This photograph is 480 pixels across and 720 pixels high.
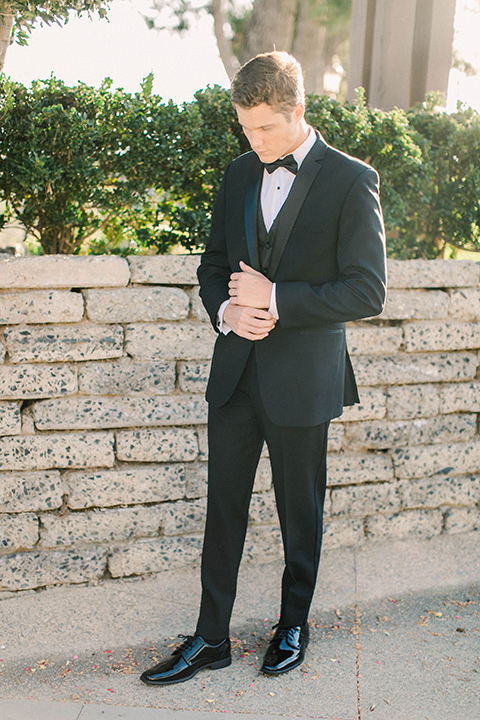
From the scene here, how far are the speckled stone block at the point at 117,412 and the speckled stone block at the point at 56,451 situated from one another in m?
0.06

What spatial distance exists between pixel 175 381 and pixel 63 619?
1290 mm

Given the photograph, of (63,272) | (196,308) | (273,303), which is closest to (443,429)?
(196,308)

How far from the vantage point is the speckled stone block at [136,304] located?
3439 mm

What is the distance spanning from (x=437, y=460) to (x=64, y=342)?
7.36 ft

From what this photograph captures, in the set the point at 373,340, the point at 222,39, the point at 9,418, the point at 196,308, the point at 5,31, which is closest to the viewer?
the point at 5,31

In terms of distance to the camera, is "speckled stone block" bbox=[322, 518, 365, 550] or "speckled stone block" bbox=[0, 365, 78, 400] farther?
"speckled stone block" bbox=[322, 518, 365, 550]

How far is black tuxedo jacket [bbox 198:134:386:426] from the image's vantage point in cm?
247

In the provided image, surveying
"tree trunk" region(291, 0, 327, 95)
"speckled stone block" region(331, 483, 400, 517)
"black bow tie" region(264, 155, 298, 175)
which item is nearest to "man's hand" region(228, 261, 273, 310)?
"black bow tie" region(264, 155, 298, 175)

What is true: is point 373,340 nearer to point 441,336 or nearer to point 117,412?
point 441,336

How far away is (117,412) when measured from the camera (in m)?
3.47

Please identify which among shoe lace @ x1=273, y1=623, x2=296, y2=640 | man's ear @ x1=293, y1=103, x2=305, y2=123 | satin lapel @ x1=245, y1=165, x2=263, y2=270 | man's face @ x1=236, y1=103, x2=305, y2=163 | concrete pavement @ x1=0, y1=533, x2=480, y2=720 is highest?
man's ear @ x1=293, y1=103, x2=305, y2=123

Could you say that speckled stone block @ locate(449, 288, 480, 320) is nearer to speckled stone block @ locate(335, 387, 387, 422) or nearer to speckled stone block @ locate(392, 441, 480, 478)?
speckled stone block @ locate(335, 387, 387, 422)

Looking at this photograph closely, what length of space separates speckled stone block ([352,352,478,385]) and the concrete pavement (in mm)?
965

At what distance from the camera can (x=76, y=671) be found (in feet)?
9.39
